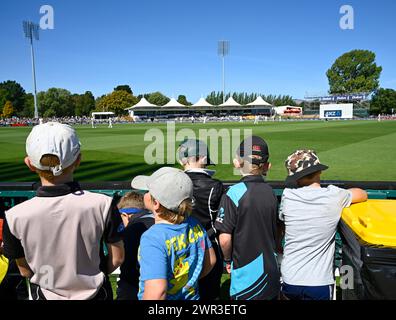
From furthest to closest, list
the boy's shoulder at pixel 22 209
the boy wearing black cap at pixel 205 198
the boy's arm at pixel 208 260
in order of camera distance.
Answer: the boy wearing black cap at pixel 205 198, the boy's arm at pixel 208 260, the boy's shoulder at pixel 22 209

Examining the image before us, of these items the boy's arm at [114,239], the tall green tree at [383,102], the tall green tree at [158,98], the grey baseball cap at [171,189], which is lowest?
the boy's arm at [114,239]

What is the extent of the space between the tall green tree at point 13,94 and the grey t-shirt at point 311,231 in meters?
116

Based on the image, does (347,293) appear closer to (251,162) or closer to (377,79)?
(251,162)

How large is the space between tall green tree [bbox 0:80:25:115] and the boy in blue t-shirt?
116 meters

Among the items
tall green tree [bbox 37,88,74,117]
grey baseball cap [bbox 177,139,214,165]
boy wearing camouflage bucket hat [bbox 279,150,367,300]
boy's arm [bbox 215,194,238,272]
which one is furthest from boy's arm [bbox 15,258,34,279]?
tall green tree [bbox 37,88,74,117]

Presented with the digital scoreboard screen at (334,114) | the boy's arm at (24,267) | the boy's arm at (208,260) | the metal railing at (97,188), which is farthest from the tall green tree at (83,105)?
the boy's arm at (208,260)

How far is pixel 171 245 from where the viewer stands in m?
1.96

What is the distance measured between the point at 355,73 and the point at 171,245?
10724 centimetres

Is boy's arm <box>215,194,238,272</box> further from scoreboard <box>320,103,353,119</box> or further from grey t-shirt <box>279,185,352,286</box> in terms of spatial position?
scoreboard <box>320,103,353,119</box>

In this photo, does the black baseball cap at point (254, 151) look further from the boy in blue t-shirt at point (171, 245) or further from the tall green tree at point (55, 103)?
the tall green tree at point (55, 103)

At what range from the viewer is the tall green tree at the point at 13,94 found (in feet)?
338

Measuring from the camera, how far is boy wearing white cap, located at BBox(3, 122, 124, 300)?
6.23 feet

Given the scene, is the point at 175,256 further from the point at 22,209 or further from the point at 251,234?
the point at 22,209

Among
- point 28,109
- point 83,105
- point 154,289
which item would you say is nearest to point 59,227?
point 154,289
